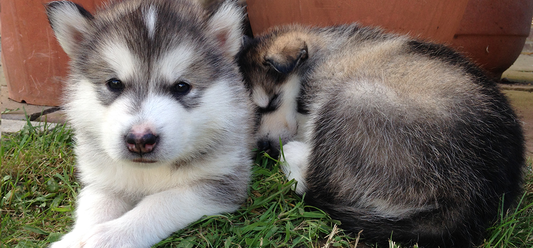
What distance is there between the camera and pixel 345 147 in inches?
96.6

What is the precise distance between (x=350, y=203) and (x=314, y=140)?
1.59 feet

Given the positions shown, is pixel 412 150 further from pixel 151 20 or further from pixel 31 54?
pixel 31 54

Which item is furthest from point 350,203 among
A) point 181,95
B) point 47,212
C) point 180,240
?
point 47,212

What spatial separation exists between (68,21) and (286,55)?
1554 mm

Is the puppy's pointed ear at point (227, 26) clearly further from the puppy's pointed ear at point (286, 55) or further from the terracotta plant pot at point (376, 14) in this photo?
the terracotta plant pot at point (376, 14)

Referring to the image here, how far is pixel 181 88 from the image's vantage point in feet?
6.99

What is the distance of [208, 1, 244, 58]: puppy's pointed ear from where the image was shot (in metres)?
2.44

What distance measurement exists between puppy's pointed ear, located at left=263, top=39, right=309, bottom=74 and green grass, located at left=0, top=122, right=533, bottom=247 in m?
0.71

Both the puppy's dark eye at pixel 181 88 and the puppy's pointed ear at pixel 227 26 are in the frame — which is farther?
the puppy's pointed ear at pixel 227 26

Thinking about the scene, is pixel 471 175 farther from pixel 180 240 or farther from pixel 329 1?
pixel 329 1

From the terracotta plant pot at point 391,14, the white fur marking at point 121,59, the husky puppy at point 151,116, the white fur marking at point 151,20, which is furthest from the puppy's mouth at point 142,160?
the terracotta plant pot at point 391,14

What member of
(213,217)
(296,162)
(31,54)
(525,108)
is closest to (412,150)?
(296,162)

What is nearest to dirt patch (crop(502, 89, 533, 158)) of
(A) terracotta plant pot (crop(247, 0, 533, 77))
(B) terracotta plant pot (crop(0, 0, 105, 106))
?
(A) terracotta plant pot (crop(247, 0, 533, 77))

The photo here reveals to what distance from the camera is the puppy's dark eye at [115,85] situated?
2.08m
